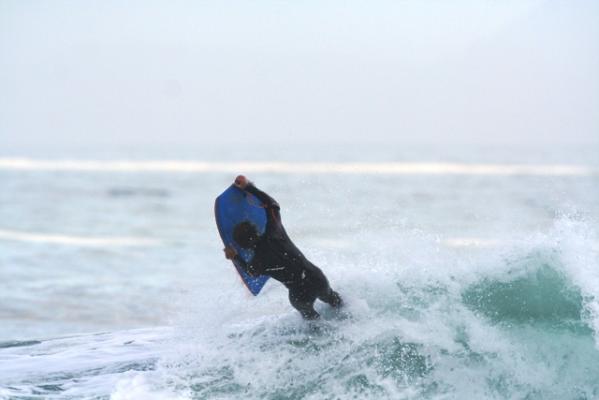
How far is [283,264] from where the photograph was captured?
23.4 ft

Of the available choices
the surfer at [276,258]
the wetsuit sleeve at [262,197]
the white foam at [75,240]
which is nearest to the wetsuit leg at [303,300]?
the surfer at [276,258]

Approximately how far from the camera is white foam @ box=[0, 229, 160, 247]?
2003 centimetres

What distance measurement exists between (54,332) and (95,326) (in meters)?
0.54

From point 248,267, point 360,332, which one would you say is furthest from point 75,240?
point 360,332

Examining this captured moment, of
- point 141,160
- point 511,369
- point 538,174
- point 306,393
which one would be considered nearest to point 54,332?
point 306,393

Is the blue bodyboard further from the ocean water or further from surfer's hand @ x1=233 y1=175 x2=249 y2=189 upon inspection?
the ocean water

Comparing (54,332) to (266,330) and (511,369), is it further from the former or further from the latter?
(511,369)

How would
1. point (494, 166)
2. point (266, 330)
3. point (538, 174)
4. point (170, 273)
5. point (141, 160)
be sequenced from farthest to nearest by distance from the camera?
1. point (141, 160)
2. point (494, 166)
3. point (538, 174)
4. point (170, 273)
5. point (266, 330)

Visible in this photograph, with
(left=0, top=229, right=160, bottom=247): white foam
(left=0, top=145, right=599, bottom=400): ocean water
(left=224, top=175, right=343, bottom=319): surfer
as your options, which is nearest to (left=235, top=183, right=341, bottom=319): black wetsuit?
(left=224, top=175, right=343, bottom=319): surfer

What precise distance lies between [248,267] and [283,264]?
1.02 feet

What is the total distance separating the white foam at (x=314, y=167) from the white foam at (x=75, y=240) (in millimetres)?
24749

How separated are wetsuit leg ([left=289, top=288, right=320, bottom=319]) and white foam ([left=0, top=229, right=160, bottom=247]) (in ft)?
43.1

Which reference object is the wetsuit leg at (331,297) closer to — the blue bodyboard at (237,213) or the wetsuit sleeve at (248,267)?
the wetsuit sleeve at (248,267)

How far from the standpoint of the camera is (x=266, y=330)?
25.1ft
